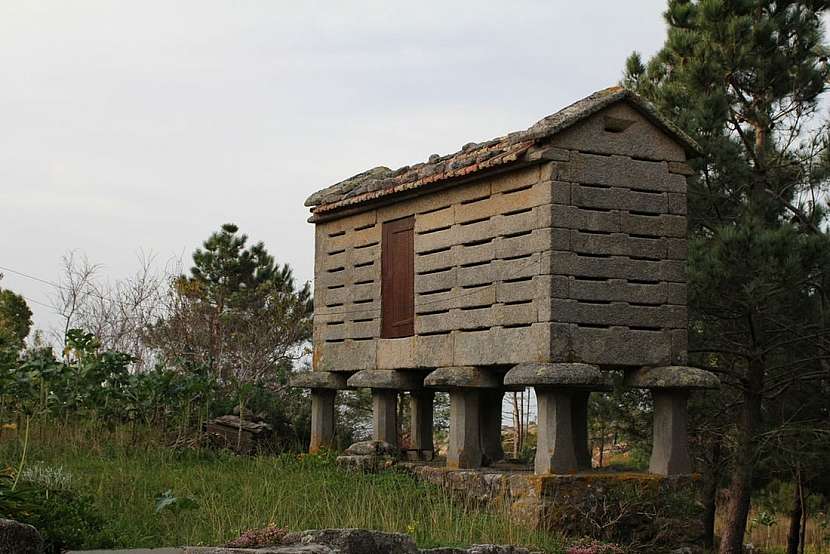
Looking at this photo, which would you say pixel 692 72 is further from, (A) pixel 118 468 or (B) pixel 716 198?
(A) pixel 118 468

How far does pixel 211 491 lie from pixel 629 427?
794 centimetres

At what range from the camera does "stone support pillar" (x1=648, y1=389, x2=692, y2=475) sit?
11.5 meters

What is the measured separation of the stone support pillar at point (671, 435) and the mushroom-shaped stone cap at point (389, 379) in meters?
3.08

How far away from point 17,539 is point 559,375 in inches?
226

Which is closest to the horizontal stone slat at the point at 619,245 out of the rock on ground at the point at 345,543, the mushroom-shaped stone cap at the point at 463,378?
the mushroom-shaped stone cap at the point at 463,378

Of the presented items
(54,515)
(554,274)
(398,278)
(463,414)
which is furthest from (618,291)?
(54,515)

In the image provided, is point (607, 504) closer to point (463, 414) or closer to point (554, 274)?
point (463, 414)

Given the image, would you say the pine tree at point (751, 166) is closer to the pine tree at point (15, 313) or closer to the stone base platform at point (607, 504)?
the stone base platform at point (607, 504)

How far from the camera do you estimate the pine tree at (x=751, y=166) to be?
14.0 m

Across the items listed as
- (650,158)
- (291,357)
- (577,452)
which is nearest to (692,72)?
(650,158)

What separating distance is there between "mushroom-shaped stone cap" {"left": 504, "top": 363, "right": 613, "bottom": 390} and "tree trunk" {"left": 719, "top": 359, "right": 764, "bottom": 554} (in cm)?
358

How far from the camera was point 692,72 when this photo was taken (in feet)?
48.8

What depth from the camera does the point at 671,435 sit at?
11.6 metres

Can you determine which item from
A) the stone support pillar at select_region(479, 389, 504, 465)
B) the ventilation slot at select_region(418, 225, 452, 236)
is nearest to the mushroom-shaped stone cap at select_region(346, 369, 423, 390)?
the stone support pillar at select_region(479, 389, 504, 465)
